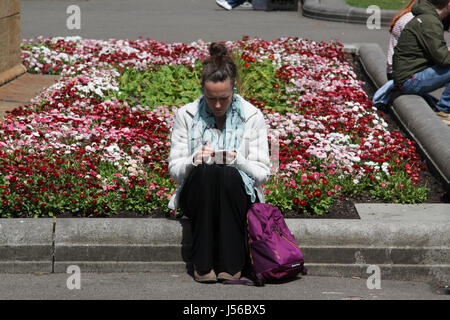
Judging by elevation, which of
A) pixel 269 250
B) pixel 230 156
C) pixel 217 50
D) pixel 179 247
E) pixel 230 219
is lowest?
pixel 179 247

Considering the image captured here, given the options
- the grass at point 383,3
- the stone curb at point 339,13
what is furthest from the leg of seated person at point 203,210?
the grass at point 383,3

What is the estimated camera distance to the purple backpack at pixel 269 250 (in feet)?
14.9

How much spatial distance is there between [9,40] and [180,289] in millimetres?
5658

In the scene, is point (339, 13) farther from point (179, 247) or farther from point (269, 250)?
point (269, 250)

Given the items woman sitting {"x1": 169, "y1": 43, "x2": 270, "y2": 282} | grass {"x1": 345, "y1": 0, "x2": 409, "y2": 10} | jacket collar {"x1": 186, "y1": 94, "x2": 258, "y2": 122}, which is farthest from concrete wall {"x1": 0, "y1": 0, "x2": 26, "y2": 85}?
grass {"x1": 345, "y1": 0, "x2": 409, "y2": 10}

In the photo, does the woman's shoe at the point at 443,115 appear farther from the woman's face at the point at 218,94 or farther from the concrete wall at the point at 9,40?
→ the concrete wall at the point at 9,40

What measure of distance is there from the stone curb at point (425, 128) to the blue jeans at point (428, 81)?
0.39ft

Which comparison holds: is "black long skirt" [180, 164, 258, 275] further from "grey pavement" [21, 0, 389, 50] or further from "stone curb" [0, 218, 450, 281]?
"grey pavement" [21, 0, 389, 50]

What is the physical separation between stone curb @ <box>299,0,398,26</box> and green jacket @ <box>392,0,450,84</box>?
799cm

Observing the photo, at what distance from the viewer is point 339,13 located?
16.6 metres

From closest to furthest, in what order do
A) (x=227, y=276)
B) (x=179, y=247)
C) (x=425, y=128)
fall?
(x=227, y=276), (x=179, y=247), (x=425, y=128)

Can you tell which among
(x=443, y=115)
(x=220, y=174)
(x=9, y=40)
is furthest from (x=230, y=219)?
(x=9, y=40)

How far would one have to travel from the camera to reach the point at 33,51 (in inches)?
408
